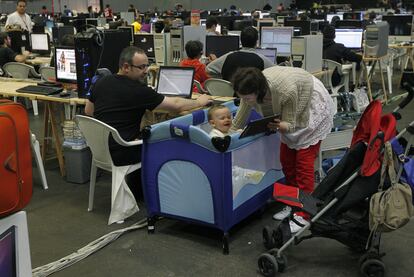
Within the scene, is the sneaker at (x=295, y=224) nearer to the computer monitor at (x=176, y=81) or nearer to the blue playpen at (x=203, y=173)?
the blue playpen at (x=203, y=173)

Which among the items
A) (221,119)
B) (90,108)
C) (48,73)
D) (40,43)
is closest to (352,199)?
(221,119)

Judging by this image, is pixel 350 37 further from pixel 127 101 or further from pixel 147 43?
pixel 127 101

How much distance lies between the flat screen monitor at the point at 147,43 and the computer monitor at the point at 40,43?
7.74 ft

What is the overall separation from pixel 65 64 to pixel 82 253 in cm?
258

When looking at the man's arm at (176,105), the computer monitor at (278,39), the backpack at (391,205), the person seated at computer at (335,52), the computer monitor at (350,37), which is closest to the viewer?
the backpack at (391,205)

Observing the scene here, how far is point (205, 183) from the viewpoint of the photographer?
323cm

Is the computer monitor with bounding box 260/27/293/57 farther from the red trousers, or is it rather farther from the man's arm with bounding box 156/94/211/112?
the red trousers

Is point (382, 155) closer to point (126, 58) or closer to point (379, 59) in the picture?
point (126, 58)

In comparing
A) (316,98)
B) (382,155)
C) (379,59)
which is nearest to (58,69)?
(316,98)

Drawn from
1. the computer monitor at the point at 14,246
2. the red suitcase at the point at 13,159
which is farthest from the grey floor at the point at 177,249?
the red suitcase at the point at 13,159

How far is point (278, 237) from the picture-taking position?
3.18 m

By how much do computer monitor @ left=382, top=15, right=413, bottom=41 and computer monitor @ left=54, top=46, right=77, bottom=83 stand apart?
21.7ft

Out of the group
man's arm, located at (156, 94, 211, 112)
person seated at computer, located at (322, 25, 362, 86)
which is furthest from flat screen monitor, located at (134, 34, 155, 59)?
man's arm, located at (156, 94, 211, 112)

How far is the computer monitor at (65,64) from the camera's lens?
5.23 metres
